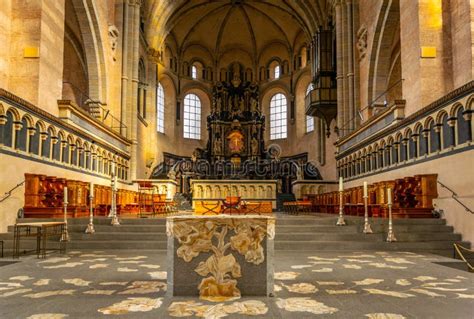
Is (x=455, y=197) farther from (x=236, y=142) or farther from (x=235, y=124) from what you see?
(x=235, y=124)

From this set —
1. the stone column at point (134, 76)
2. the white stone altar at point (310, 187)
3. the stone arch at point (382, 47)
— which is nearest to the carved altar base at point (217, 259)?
the stone arch at point (382, 47)

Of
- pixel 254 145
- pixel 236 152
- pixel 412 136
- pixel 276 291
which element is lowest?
pixel 276 291

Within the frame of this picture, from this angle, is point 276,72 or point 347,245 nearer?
point 347,245

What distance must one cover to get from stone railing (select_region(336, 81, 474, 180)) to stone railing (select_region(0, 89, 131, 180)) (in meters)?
10.5

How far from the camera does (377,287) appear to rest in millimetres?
4859

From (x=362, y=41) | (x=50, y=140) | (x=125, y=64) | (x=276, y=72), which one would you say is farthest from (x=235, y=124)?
(x=50, y=140)

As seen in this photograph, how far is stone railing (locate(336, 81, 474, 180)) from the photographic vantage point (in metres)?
9.77

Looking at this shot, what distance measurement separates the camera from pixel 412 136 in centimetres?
1255

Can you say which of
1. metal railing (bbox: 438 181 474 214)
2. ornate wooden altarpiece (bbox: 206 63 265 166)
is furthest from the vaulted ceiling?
metal railing (bbox: 438 181 474 214)

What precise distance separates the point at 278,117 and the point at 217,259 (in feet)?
102

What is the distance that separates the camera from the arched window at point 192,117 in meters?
34.8

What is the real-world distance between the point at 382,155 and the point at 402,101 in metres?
2.59

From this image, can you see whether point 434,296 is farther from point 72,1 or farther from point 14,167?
point 72,1

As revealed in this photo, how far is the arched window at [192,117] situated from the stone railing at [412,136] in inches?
694
